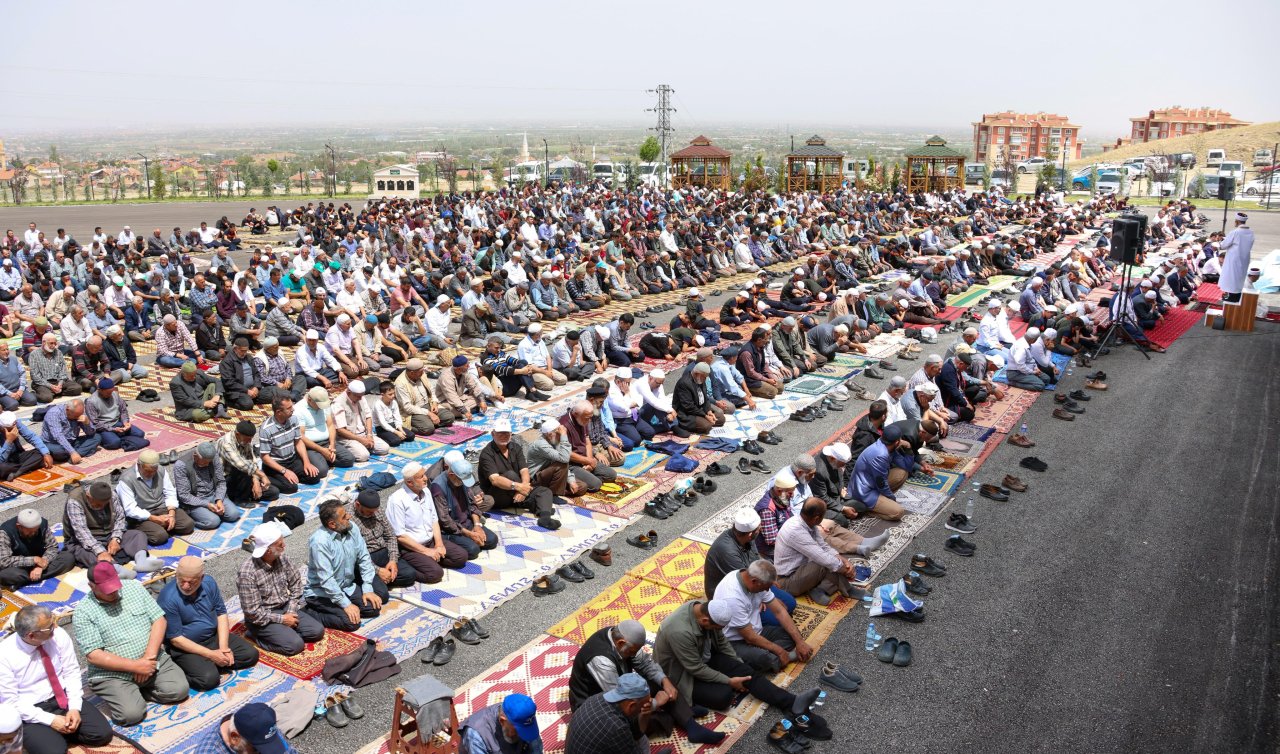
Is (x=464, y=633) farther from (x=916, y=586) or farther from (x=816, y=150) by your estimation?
(x=816, y=150)

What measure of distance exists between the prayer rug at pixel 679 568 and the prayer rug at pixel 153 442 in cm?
556

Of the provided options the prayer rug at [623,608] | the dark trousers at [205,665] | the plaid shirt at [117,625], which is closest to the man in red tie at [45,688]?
the plaid shirt at [117,625]

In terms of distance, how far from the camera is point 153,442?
10.5m

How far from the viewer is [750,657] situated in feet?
19.3

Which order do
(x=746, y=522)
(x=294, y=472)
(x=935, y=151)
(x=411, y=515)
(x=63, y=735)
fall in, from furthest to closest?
(x=935, y=151) < (x=294, y=472) < (x=411, y=515) < (x=746, y=522) < (x=63, y=735)

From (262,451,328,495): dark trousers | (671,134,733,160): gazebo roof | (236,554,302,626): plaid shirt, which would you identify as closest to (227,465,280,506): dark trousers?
(262,451,328,495): dark trousers

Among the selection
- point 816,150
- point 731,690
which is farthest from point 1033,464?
point 816,150

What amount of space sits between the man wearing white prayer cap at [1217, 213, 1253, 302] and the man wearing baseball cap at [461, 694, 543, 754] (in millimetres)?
16162

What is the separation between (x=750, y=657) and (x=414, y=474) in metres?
3.02

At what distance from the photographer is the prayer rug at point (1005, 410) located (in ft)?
37.3

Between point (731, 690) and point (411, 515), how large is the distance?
10.0ft

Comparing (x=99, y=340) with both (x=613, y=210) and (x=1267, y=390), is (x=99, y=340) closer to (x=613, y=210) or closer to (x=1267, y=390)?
(x=1267, y=390)

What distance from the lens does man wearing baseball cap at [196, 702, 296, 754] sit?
4539mm

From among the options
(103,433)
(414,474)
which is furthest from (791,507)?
(103,433)
